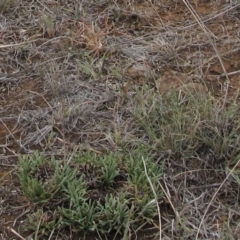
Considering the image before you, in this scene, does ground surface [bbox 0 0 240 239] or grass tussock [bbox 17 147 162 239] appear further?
ground surface [bbox 0 0 240 239]

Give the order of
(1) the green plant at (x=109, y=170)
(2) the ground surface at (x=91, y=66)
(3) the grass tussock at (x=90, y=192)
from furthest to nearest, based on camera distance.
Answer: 1. (2) the ground surface at (x=91, y=66)
2. (1) the green plant at (x=109, y=170)
3. (3) the grass tussock at (x=90, y=192)

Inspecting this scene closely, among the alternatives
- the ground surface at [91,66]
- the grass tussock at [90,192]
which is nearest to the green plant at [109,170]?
the grass tussock at [90,192]

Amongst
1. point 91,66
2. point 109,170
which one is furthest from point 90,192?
point 91,66

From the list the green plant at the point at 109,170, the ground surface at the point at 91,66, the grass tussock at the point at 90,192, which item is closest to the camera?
the grass tussock at the point at 90,192

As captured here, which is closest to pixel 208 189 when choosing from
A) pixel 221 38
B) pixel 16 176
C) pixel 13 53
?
pixel 16 176

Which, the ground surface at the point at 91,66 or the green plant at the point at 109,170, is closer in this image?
the green plant at the point at 109,170

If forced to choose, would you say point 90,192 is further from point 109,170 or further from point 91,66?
point 91,66

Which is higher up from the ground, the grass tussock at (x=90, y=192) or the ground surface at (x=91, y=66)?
the grass tussock at (x=90, y=192)

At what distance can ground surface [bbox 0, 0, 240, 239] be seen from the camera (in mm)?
2170

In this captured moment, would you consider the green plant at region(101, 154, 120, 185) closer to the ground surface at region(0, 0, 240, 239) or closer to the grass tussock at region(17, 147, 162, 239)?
the grass tussock at region(17, 147, 162, 239)

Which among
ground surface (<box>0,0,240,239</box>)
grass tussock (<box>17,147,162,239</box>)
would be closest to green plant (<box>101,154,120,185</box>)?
grass tussock (<box>17,147,162,239</box>)

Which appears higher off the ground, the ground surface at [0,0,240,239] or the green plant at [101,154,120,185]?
the green plant at [101,154,120,185]

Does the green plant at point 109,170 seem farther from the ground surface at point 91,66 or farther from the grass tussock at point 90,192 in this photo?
the ground surface at point 91,66

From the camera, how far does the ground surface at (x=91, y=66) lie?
2.17 meters
